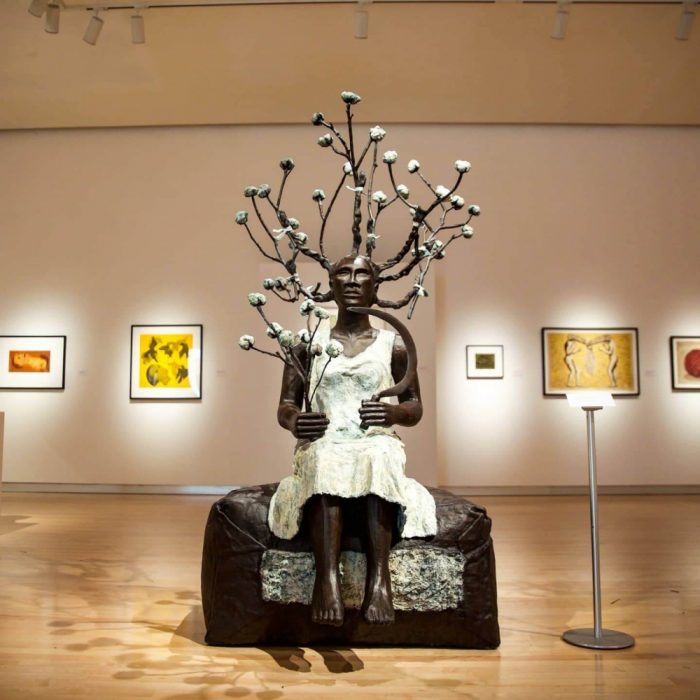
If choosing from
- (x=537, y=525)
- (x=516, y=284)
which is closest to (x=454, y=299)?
(x=516, y=284)

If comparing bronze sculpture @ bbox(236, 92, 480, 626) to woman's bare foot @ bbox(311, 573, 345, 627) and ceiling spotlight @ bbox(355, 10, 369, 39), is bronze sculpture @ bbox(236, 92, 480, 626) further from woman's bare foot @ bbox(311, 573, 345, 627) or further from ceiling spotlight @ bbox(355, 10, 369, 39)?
ceiling spotlight @ bbox(355, 10, 369, 39)

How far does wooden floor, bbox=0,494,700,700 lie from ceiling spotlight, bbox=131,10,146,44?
17.7ft

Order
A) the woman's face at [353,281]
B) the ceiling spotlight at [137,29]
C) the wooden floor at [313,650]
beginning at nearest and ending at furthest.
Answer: the wooden floor at [313,650] → the woman's face at [353,281] → the ceiling spotlight at [137,29]

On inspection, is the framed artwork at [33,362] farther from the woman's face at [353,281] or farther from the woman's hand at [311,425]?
the woman's hand at [311,425]

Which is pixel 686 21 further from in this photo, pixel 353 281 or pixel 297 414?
pixel 297 414

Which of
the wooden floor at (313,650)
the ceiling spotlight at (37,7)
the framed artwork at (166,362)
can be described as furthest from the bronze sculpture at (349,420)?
the framed artwork at (166,362)

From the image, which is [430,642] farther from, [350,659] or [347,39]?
[347,39]

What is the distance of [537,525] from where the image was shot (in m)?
7.23

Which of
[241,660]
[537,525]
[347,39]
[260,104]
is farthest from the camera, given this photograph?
[260,104]

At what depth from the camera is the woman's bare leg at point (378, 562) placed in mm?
3076

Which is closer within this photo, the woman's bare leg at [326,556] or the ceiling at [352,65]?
the woman's bare leg at [326,556]

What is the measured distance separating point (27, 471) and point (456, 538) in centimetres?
822

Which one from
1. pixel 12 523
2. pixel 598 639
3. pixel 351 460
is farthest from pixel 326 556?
pixel 12 523

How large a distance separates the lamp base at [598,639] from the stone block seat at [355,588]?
366 millimetres
